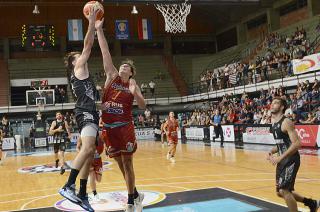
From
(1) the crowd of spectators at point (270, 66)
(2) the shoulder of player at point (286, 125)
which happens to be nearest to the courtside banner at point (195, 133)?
(1) the crowd of spectators at point (270, 66)

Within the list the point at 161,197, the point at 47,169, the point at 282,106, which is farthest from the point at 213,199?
the point at 47,169

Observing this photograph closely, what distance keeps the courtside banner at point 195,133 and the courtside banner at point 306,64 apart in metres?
7.00

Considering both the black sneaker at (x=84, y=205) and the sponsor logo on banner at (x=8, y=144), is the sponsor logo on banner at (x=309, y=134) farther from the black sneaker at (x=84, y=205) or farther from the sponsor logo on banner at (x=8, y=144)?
the sponsor logo on banner at (x=8, y=144)

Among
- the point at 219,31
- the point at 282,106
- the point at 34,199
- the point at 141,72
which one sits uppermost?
the point at 219,31

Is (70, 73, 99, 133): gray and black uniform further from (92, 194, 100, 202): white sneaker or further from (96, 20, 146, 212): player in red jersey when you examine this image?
(92, 194, 100, 202): white sneaker

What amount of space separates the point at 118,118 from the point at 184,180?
15.4 ft

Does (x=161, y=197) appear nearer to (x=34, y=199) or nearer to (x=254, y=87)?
(x=34, y=199)

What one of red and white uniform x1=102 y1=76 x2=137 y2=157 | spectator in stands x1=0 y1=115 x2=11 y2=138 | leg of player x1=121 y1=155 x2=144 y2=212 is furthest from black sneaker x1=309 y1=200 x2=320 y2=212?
spectator in stands x1=0 y1=115 x2=11 y2=138

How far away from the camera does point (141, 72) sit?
38781mm

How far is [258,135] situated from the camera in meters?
19.3

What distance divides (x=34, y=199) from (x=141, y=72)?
30.7 metres

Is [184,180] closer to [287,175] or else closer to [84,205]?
[287,175]

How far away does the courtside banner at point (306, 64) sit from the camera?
1922 cm

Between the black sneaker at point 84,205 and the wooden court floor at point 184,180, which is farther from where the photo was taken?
the wooden court floor at point 184,180
